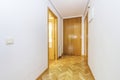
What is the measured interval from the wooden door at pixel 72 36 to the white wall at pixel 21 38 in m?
3.90

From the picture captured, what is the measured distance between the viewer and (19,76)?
1909 millimetres

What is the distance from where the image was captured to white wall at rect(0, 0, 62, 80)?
1.57 m

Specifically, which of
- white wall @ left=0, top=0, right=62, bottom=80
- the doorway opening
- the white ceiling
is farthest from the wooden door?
white wall @ left=0, top=0, right=62, bottom=80

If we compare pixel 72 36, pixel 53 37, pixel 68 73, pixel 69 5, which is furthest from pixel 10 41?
pixel 72 36

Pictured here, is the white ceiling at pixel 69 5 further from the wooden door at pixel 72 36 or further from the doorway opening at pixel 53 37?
the wooden door at pixel 72 36

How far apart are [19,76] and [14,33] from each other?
2.41ft

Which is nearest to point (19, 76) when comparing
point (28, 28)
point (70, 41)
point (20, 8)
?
point (28, 28)

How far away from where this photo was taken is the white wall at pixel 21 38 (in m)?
1.57

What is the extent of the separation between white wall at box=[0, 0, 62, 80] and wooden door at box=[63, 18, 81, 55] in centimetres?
390

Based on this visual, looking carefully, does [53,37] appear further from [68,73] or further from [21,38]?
[21,38]

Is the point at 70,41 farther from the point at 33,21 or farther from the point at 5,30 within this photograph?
the point at 5,30

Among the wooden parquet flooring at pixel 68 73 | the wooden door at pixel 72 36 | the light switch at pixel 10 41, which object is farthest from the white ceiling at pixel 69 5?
the light switch at pixel 10 41

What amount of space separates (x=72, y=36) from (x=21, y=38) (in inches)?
190

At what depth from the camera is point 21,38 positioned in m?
1.98
